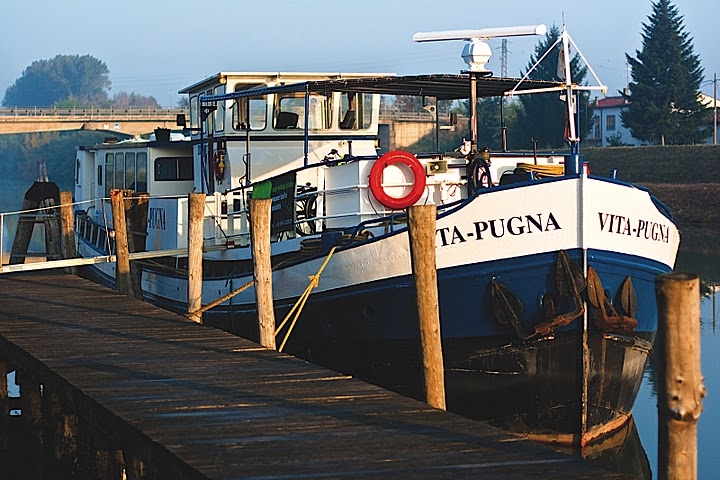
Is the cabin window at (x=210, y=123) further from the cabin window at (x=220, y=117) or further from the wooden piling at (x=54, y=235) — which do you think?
the wooden piling at (x=54, y=235)

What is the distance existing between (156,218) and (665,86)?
5122 cm

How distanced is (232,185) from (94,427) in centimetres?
900

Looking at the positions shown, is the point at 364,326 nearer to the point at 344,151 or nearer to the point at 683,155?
the point at 344,151

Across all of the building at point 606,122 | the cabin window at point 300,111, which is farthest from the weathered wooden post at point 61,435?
the building at point 606,122

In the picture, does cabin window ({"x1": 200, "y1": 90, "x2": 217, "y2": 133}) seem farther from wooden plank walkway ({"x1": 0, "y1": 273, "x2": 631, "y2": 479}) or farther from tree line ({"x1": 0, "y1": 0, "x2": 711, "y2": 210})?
→ tree line ({"x1": 0, "y1": 0, "x2": 711, "y2": 210})

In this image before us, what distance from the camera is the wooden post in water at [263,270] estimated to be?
11.9m

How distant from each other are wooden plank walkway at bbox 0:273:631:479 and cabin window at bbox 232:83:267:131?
5.59 meters

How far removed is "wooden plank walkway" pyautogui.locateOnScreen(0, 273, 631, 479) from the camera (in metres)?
6.95

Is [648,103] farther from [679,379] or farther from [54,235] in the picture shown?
[679,379]

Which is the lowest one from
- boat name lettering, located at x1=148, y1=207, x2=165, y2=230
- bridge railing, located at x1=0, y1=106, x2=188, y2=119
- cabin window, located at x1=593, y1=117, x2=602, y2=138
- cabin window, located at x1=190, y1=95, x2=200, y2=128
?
boat name lettering, located at x1=148, y1=207, x2=165, y2=230

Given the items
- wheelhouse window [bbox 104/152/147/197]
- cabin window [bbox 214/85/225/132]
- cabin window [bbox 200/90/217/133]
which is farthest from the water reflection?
wheelhouse window [bbox 104/152/147/197]

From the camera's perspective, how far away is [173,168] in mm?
20609

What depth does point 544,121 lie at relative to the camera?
66.7 m

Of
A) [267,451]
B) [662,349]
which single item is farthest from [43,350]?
[662,349]
